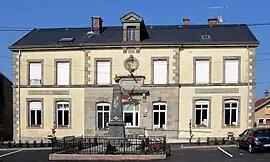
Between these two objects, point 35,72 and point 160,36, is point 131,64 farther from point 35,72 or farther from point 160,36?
point 35,72

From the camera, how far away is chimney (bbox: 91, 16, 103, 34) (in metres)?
38.5

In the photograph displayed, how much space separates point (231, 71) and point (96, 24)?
12719 millimetres

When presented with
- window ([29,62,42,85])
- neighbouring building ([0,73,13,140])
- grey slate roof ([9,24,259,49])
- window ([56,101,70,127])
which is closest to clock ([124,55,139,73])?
grey slate roof ([9,24,259,49])

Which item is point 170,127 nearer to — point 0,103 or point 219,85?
point 219,85

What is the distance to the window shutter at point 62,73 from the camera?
36188mm

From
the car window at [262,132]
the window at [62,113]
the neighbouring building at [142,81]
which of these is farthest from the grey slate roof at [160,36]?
the car window at [262,132]

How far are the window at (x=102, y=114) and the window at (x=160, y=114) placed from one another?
3919 mm

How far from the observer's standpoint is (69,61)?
36.1 metres

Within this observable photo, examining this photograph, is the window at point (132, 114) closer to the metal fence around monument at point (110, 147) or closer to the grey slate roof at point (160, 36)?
the grey slate roof at point (160, 36)

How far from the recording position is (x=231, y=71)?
3434cm

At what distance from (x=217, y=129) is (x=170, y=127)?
12.3 feet

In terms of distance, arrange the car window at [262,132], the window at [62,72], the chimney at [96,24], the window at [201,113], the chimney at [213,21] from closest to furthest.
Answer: the car window at [262,132] → the window at [201,113] → the window at [62,72] → the chimney at [96,24] → the chimney at [213,21]

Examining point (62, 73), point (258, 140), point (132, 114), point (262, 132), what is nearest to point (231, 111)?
point (132, 114)

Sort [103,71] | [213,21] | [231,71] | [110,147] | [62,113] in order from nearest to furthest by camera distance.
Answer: [110,147]
[231,71]
[103,71]
[62,113]
[213,21]
